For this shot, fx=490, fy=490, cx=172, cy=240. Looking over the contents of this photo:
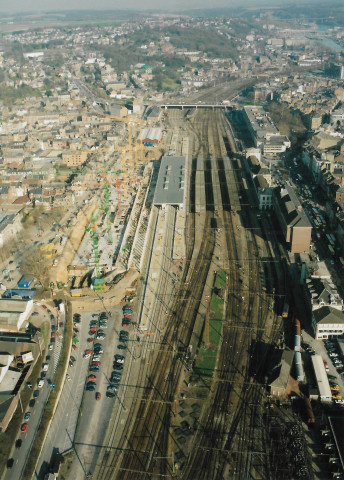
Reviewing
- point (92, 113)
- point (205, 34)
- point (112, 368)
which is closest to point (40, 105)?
point (92, 113)

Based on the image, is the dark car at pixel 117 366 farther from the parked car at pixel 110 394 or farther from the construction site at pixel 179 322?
the parked car at pixel 110 394

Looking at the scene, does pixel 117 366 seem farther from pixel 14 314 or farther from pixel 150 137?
pixel 150 137

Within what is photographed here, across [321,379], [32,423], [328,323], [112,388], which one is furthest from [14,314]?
[328,323]

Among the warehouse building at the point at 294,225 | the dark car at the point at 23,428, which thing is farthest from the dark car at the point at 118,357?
the warehouse building at the point at 294,225

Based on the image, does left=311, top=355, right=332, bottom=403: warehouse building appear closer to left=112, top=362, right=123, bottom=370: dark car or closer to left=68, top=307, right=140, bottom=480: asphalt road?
left=68, top=307, right=140, bottom=480: asphalt road

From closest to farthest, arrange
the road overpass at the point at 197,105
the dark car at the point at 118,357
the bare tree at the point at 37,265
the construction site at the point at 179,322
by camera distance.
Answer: the construction site at the point at 179,322 → the dark car at the point at 118,357 → the bare tree at the point at 37,265 → the road overpass at the point at 197,105

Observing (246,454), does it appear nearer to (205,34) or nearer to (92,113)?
(92,113)

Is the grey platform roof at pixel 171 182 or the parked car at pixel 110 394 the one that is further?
the grey platform roof at pixel 171 182

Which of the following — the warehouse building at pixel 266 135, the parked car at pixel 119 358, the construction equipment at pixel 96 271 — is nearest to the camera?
the parked car at pixel 119 358
